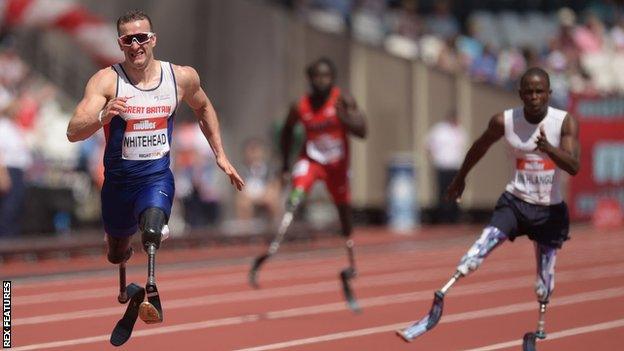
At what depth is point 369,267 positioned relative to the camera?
18.0 metres

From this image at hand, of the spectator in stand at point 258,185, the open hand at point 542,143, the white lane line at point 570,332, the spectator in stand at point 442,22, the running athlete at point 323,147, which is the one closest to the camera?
the open hand at point 542,143

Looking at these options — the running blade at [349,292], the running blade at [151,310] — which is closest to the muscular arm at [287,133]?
the running blade at [349,292]

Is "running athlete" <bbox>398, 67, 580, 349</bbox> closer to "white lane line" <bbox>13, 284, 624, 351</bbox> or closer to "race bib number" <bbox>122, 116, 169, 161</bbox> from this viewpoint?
"white lane line" <bbox>13, 284, 624, 351</bbox>

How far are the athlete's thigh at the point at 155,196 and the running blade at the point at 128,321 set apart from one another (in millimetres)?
493

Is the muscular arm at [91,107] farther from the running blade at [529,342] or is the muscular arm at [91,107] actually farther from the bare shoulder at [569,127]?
the running blade at [529,342]

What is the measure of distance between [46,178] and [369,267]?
17.1ft

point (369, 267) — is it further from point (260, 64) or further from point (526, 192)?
→ point (526, 192)

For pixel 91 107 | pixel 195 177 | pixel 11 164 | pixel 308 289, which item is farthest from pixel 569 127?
pixel 195 177

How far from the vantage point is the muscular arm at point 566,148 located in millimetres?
9344

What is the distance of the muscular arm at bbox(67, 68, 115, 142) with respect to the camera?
29.8ft

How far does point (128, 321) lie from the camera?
9555 millimetres

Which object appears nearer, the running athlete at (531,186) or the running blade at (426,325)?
the running athlete at (531,186)

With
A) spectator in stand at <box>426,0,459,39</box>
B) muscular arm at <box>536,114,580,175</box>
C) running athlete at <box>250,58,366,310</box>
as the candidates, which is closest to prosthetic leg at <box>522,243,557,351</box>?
muscular arm at <box>536,114,580,175</box>

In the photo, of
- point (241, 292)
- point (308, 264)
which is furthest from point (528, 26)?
point (241, 292)
